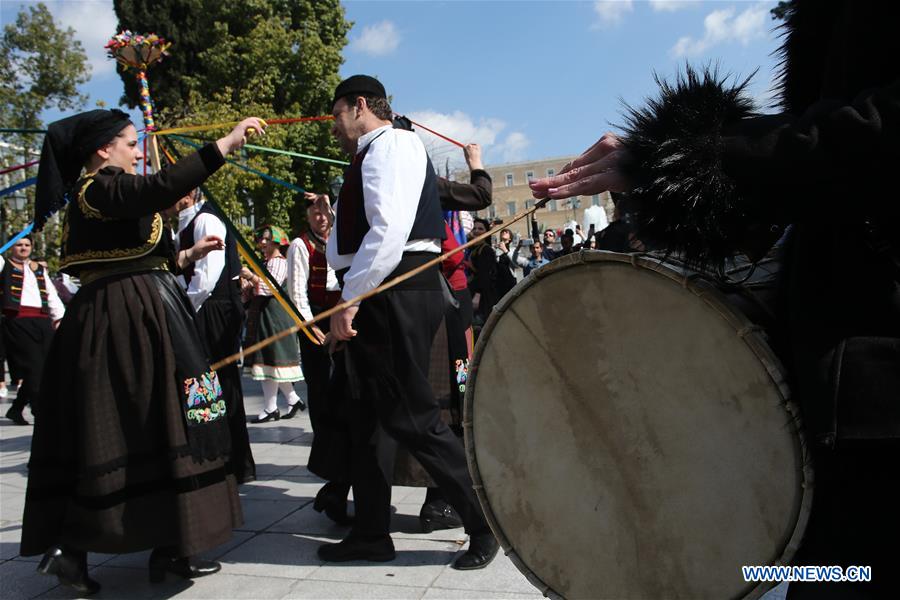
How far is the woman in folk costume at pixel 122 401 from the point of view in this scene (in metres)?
2.87

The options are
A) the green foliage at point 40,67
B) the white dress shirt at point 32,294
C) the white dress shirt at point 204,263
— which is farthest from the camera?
the green foliage at point 40,67

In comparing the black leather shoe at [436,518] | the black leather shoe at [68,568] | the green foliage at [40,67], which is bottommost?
the black leather shoe at [436,518]

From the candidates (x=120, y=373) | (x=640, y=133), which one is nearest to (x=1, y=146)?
(x=120, y=373)

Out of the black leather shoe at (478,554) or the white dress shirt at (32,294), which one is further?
the white dress shirt at (32,294)

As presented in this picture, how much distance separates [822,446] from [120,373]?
2649 millimetres

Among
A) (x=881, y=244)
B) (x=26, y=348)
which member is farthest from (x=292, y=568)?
(x=26, y=348)

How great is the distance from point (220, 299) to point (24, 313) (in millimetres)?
4644

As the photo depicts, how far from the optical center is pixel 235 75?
24641mm

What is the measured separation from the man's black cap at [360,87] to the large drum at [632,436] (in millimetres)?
1942

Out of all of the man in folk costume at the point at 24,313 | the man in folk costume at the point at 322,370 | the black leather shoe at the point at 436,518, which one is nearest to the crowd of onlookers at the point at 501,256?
the man in folk costume at the point at 322,370

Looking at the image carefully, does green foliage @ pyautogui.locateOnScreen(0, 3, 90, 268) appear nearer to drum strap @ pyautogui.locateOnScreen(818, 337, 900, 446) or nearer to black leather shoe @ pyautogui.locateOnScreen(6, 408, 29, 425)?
black leather shoe @ pyautogui.locateOnScreen(6, 408, 29, 425)

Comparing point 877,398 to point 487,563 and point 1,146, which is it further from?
point 1,146

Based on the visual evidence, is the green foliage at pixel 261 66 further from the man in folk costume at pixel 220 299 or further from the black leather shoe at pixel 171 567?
the black leather shoe at pixel 171 567

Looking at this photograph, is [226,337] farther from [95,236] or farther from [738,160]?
[738,160]
